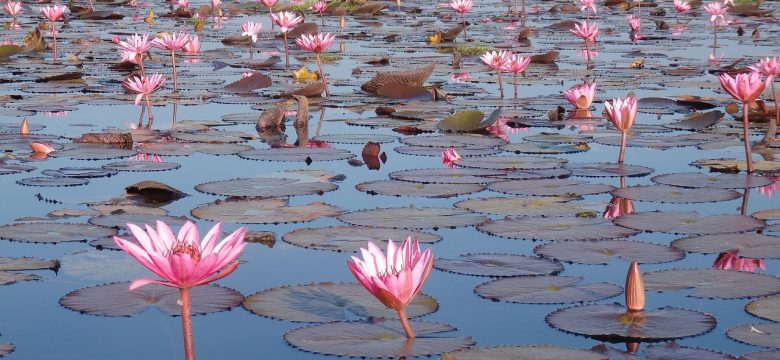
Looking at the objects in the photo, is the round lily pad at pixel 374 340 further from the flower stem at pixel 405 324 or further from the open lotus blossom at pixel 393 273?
→ the open lotus blossom at pixel 393 273

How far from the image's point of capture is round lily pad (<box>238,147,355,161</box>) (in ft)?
15.4

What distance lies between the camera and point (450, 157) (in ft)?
15.4

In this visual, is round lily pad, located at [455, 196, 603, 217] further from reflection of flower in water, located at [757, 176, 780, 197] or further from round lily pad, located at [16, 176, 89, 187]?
round lily pad, located at [16, 176, 89, 187]

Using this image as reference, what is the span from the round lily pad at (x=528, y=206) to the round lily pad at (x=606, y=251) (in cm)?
40

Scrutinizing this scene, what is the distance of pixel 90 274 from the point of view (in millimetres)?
2967

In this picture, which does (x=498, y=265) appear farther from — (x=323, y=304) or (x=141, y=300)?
(x=141, y=300)

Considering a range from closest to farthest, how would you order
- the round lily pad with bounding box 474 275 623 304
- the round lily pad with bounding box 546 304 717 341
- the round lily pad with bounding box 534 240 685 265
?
1. the round lily pad with bounding box 546 304 717 341
2. the round lily pad with bounding box 474 275 623 304
3. the round lily pad with bounding box 534 240 685 265

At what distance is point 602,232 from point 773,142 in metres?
2.08

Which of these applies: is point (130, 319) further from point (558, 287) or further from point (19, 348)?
point (558, 287)

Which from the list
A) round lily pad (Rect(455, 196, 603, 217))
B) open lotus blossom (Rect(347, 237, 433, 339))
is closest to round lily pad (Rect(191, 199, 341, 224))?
round lily pad (Rect(455, 196, 603, 217))

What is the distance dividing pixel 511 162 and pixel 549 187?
489 millimetres

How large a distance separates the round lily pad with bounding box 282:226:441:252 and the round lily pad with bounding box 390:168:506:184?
79cm

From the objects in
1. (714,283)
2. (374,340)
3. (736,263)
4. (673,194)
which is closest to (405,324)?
(374,340)

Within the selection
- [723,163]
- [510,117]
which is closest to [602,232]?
Answer: [723,163]
